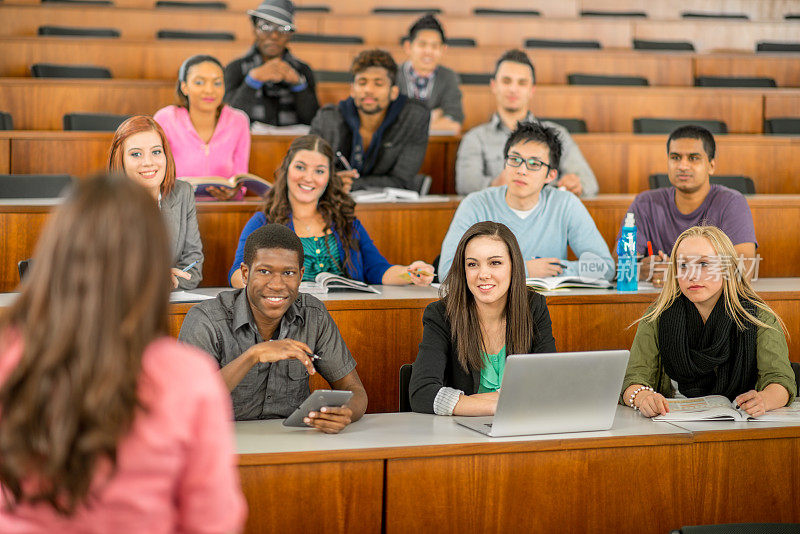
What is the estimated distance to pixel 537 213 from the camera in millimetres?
3139

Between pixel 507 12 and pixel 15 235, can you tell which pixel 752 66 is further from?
pixel 15 235

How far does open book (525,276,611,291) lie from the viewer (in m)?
2.81

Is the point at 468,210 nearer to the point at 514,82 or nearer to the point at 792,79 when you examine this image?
the point at 514,82

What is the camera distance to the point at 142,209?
954mm

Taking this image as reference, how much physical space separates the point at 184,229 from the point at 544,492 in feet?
5.16

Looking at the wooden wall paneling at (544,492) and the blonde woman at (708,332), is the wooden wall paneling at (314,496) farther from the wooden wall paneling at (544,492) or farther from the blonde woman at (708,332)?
the blonde woman at (708,332)

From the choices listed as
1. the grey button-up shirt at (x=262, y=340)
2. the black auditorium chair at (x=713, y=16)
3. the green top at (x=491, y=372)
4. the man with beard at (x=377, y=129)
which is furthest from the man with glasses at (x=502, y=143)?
the black auditorium chair at (x=713, y=16)

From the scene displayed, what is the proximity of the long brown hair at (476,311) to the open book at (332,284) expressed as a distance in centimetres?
62

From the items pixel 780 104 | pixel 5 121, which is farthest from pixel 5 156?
pixel 780 104

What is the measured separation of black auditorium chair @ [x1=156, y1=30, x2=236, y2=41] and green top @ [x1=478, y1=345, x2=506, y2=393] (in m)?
3.91

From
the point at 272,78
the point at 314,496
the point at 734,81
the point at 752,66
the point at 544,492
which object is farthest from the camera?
the point at 752,66

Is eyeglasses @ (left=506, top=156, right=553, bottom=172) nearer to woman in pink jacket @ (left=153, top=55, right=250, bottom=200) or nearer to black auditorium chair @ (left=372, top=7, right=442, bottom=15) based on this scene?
woman in pink jacket @ (left=153, top=55, right=250, bottom=200)

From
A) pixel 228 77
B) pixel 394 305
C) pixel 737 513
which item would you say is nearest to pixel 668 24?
pixel 228 77

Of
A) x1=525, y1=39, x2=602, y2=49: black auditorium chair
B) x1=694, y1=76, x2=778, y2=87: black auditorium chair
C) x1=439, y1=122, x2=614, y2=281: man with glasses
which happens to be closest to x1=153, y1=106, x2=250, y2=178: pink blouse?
x1=439, y1=122, x2=614, y2=281: man with glasses
